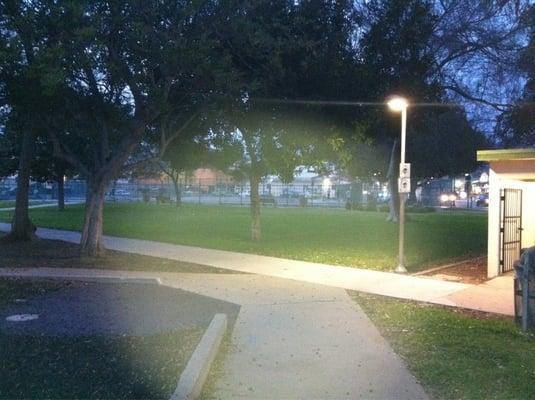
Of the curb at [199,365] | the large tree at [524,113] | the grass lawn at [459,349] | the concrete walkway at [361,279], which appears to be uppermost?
the large tree at [524,113]

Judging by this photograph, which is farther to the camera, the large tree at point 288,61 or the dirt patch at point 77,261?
the large tree at point 288,61

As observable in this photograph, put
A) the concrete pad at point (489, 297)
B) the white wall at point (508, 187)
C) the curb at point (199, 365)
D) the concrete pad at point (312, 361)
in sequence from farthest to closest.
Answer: the white wall at point (508, 187) < the concrete pad at point (489, 297) < the concrete pad at point (312, 361) < the curb at point (199, 365)

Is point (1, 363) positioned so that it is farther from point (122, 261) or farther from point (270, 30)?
point (270, 30)

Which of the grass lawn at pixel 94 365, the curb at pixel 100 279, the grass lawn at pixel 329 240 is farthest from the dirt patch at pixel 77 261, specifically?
the grass lawn at pixel 94 365

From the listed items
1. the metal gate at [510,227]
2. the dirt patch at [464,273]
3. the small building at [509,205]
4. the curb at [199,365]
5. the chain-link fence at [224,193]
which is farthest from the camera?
the chain-link fence at [224,193]

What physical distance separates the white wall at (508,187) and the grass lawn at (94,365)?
300 inches

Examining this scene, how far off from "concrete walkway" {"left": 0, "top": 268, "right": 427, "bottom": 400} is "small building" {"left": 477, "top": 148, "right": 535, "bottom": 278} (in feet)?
13.5

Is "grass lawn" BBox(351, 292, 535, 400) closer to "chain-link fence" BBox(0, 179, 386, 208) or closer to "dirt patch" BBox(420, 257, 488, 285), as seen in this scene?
"dirt patch" BBox(420, 257, 488, 285)

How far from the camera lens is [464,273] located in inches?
551

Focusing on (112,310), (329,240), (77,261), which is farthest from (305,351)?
(329,240)

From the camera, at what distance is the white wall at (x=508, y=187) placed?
1259 cm

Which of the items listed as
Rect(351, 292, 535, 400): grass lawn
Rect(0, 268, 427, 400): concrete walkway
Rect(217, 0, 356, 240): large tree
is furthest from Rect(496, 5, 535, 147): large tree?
Rect(351, 292, 535, 400): grass lawn

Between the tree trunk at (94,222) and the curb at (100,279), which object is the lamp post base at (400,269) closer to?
the curb at (100,279)

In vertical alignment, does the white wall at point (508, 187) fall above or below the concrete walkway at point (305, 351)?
above
